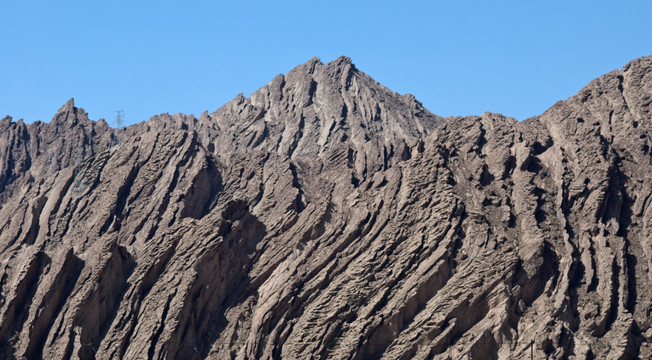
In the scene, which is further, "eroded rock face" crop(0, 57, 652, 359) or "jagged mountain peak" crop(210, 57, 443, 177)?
"jagged mountain peak" crop(210, 57, 443, 177)

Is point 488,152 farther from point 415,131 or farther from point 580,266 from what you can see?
point 415,131

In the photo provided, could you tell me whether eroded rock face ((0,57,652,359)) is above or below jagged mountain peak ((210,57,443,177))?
below

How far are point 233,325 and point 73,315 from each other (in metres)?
12.9

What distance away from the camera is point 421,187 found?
11725 centimetres

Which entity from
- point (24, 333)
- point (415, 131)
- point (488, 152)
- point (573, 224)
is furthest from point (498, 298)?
point (415, 131)

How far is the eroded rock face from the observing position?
104 meters

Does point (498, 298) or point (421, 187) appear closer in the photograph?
point (498, 298)

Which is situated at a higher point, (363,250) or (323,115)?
(323,115)

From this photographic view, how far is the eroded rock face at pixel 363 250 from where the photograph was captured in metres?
104

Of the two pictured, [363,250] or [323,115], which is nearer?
[363,250]

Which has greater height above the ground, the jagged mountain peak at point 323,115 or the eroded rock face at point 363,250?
the jagged mountain peak at point 323,115

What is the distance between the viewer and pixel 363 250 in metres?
112

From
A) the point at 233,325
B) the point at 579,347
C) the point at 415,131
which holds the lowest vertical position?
the point at 579,347

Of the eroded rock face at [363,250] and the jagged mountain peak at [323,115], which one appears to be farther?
the jagged mountain peak at [323,115]
